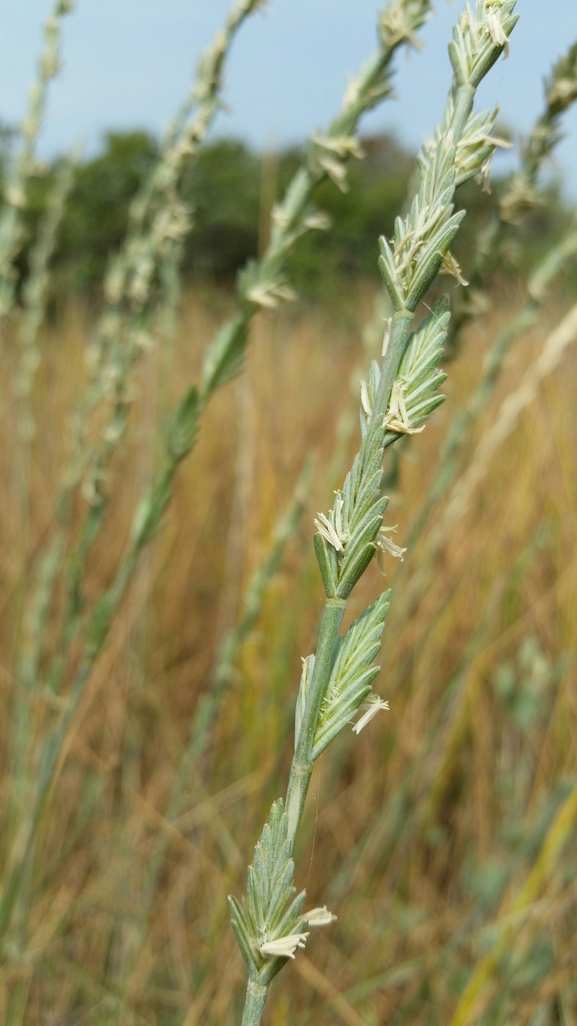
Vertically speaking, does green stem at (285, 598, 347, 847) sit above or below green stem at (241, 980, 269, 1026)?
above

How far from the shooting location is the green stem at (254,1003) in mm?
229

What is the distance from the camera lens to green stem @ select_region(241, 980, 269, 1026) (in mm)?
229

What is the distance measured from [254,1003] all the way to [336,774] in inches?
26.1

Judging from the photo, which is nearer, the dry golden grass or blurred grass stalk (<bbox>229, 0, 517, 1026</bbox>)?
blurred grass stalk (<bbox>229, 0, 517, 1026</bbox>)

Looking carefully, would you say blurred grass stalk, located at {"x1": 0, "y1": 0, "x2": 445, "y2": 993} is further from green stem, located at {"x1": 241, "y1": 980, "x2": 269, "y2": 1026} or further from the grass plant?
green stem, located at {"x1": 241, "y1": 980, "x2": 269, "y2": 1026}

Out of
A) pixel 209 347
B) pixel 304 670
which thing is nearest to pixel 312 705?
pixel 304 670

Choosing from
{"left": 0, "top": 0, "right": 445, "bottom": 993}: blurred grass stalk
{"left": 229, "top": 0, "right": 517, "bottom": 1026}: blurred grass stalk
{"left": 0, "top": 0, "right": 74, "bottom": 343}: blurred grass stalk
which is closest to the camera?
{"left": 229, "top": 0, "right": 517, "bottom": 1026}: blurred grass stalk

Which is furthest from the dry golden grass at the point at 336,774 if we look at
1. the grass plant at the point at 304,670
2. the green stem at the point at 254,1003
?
→ the green stem at the point at 254,1003

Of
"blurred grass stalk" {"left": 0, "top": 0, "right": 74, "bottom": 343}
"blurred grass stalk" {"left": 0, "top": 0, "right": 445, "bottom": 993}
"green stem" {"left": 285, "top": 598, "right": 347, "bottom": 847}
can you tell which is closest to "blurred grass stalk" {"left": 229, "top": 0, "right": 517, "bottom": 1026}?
"green stem" {"left": 285, "top": 598, "right": 347, "bottom": 847}

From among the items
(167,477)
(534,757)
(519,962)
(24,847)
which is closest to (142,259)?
(167,477)

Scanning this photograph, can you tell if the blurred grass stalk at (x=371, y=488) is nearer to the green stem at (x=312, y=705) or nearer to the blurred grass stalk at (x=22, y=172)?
the green stem at (x=312, y=705)

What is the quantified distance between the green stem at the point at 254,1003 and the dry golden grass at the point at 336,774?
354 millimetres

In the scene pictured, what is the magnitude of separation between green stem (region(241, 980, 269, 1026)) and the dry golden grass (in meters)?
0.35

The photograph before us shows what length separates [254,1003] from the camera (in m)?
0.23
